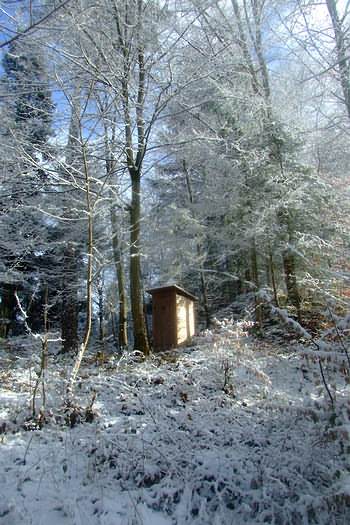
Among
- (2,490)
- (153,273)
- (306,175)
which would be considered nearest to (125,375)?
(2,490)

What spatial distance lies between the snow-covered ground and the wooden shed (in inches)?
200

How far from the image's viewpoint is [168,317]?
10.1 m

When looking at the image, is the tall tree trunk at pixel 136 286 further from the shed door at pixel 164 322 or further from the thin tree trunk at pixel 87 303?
the thin tree trunk at pixel 87 303

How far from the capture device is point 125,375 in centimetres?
586

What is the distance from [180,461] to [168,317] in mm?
6794

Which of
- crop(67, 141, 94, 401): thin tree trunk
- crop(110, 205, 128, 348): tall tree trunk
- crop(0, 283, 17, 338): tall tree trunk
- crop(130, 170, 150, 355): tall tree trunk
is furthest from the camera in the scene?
crop(0, 283, 17, 338): tall tree trunk

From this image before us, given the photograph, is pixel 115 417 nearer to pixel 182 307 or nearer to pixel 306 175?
pixel 182 307

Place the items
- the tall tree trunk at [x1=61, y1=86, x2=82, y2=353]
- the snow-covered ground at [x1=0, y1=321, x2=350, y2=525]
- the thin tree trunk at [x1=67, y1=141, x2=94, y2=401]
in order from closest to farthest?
the snow-covered ground at [x1=0, y1=321, x2=350, y2=525], the thin tree trunk at [x1=67, y1=141, x2=94, y2=401], the tall tree trunk at [x1=61, y1=86, x2=82, y2=353]

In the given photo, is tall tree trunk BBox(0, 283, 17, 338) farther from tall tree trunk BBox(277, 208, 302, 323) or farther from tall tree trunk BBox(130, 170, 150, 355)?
tall tree trunk BBox(277, 208, 302, 323)

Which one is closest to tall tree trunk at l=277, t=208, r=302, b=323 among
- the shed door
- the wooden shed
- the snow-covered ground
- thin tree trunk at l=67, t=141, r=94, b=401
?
the wooden shed

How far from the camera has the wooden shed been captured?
9.97 meters

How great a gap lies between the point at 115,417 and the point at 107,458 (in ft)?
3.16

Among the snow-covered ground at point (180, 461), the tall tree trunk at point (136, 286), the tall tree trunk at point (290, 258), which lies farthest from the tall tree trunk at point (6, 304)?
the snow-covered ground at point (180, 461)

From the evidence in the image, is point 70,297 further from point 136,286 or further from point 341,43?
point 341,43
